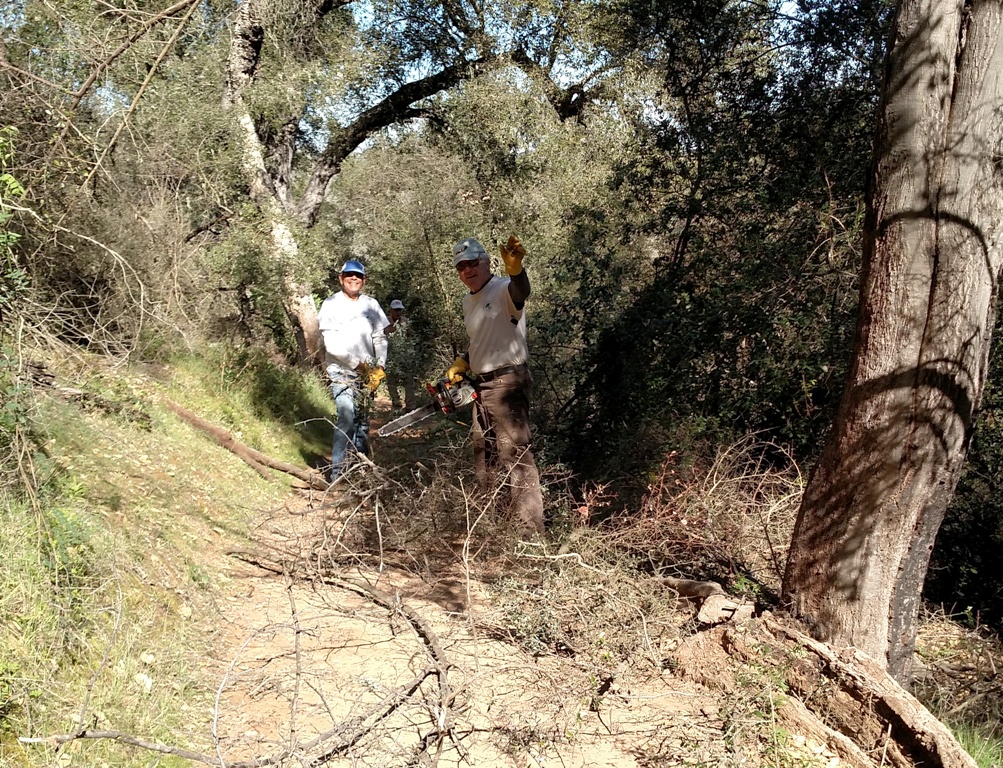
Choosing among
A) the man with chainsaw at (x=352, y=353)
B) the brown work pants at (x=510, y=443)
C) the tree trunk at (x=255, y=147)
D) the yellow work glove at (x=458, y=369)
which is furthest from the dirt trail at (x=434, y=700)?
the tree trunk at (x=255, y=147)

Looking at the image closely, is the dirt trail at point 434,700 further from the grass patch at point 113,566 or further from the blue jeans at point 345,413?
the blue jeans at point 345,413

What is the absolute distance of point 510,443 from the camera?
569cm

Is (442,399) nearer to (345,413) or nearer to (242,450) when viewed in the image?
(345,413)

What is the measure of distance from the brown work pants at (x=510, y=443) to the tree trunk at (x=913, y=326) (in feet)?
7.21

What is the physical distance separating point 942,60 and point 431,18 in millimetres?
10873

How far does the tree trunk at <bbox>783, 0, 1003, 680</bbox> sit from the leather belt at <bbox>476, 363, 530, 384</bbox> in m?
2.47

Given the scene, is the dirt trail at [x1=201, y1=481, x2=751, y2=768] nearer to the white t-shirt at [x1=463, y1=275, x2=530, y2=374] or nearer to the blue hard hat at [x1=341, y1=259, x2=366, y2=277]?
the white t-shirt at [x1=463, y1=275, x2=530, y2=374]

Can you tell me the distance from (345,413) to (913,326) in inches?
192

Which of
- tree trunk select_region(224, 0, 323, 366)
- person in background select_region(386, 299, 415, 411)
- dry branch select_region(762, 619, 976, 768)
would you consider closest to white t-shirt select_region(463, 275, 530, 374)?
dry branch select_region(762, 619, 976, 768)

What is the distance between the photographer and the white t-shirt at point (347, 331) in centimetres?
716

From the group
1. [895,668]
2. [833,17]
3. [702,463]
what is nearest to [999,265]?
[895,668]

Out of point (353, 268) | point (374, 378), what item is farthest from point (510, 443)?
point (353, 268)

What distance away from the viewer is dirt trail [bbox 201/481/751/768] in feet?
10.5

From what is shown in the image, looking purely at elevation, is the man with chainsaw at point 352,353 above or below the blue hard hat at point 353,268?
below
